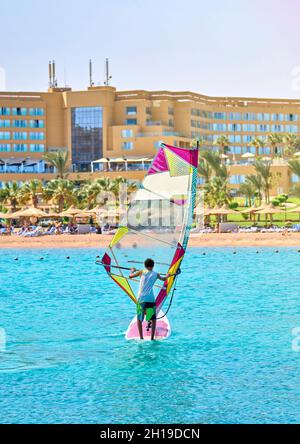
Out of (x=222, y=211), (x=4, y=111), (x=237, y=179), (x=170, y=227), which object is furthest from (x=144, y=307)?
(x=4, y=111)

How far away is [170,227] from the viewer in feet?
77.7

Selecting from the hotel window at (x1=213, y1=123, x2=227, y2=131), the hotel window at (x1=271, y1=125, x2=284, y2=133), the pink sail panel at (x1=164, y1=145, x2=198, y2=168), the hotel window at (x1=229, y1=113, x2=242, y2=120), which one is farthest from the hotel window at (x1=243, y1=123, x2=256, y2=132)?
the pink sail panel at (x1=164, y1=145, x2=198, y2=168)

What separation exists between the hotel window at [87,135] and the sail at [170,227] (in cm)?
9765

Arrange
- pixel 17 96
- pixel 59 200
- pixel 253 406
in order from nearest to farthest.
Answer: pixel 253 406, pixel 59 200, pixel 17 96

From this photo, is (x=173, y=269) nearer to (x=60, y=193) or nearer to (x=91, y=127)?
(x=60, y=193)

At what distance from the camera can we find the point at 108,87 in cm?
12556

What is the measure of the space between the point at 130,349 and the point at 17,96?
4222 inches

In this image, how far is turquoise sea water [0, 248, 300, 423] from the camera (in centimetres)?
1691

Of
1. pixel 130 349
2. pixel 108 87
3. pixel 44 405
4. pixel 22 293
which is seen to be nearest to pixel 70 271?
pixel 22 293

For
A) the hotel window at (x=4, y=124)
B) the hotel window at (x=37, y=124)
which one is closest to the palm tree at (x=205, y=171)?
the hotel window at (x=37, y=124)

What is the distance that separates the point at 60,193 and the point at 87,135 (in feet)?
124

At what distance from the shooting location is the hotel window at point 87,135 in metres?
122

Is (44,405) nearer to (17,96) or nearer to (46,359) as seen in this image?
(46,359)

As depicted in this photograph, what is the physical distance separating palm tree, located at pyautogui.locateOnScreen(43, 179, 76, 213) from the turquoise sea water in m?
46.8
